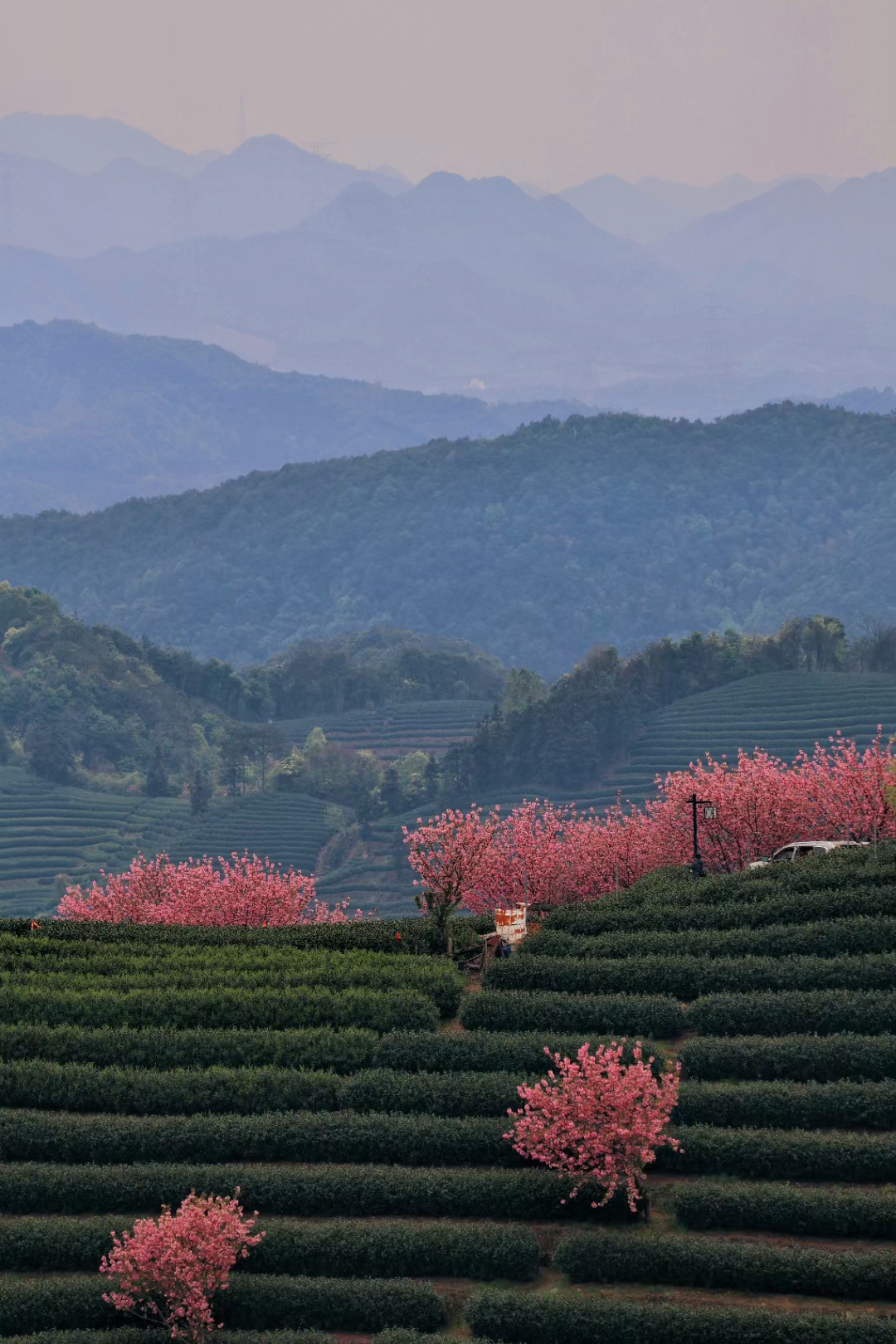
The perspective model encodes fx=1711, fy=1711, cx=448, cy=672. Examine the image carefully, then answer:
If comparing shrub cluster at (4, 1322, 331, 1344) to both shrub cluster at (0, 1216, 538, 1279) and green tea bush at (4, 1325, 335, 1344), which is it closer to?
green tea bush at (4, 1325, 335, 1344)

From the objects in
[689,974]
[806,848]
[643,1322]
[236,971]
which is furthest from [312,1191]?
[806,848]

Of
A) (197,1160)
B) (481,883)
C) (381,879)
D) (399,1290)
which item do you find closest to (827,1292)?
(399,1290)

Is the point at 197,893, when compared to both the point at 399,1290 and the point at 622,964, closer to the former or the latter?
the point at 622,964

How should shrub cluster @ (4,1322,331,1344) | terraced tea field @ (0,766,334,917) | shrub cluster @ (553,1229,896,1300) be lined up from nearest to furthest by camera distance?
shrub cluster @ (553,1229,896,1300)
shrub cluster @ (4,1322,331,1344)
terraced tea field @ (0,766,334,917)

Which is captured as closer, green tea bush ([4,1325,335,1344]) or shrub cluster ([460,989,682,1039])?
green tea bush ([4,1325,335,1344])

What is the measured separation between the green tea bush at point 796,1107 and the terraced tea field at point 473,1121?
0.16ft

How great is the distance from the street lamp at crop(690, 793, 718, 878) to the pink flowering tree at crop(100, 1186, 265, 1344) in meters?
25.3

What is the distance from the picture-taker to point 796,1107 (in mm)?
31734

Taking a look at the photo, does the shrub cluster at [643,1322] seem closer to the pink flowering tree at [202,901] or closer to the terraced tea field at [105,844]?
the pink flowering tree at [202,901]

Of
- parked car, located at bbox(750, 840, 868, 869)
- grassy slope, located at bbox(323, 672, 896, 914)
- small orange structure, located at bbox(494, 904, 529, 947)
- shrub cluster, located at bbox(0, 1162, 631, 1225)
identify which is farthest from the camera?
grassy slope, located at bbox(323, 672, 896, 914)

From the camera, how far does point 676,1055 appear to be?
114ft

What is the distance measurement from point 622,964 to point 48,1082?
13.0 m

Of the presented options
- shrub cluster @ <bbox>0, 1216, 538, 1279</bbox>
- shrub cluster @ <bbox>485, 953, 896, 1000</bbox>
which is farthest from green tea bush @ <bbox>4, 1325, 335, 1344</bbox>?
shrub cluster @ <bbox>485, 953, 896, 1000</bbox>

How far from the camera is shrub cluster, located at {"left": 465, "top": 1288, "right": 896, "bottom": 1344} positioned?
84.2ft
